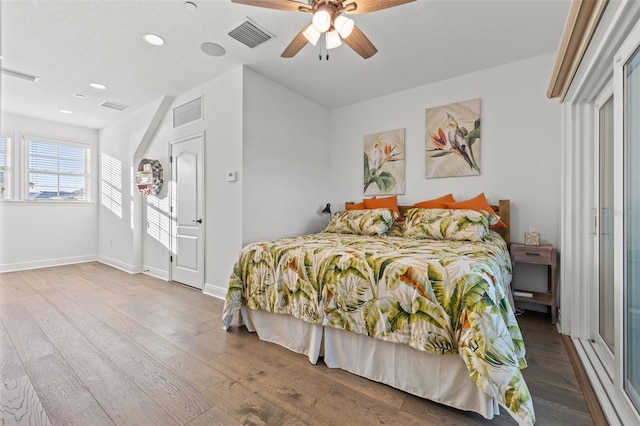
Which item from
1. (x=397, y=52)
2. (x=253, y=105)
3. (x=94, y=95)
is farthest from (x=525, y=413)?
(x=94, y=95)

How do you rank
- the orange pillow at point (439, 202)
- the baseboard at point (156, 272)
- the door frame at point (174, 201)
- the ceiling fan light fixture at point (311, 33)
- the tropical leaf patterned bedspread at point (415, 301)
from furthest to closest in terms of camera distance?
the baseboard at point (156, 272) → the door frame at point (174, 201) → the orange pillow at point (439, 202) → the ceiling fan light fixture at point (311, 33) → the tropical leaf patterned bedspread at point (415, 301)

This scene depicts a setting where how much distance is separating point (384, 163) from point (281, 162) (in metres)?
1.43

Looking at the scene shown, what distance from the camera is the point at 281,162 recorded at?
3578mm

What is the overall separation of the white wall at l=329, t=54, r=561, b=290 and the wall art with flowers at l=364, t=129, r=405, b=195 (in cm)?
10

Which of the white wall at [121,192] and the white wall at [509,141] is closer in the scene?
the white wall at [509,141]

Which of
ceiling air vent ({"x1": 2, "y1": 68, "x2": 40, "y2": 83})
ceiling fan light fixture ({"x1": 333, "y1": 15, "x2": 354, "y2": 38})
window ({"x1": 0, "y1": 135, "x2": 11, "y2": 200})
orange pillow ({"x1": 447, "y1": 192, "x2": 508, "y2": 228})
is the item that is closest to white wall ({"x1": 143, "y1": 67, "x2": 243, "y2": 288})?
ceiling fan light fixture ({"x1": 333, "y1": 15, "x2": 354, "y2": 38})

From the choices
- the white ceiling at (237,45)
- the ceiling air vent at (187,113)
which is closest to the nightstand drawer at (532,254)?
the white ceiling at (237,45)

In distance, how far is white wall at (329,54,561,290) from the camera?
2834 mm

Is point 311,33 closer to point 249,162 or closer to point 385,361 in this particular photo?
point 249,162

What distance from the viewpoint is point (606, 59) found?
1.59 meters

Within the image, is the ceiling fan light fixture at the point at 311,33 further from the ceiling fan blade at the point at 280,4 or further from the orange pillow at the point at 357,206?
the orange pillow at the point at 357,206

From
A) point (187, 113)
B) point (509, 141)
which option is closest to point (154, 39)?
point (187, 113)

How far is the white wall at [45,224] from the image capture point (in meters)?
4.65

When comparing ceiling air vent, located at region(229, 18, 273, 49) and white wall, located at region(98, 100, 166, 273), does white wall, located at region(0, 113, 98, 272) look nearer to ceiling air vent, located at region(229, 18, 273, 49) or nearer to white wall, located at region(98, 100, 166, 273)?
white wall, located at region(98, 100, 166, 273)
